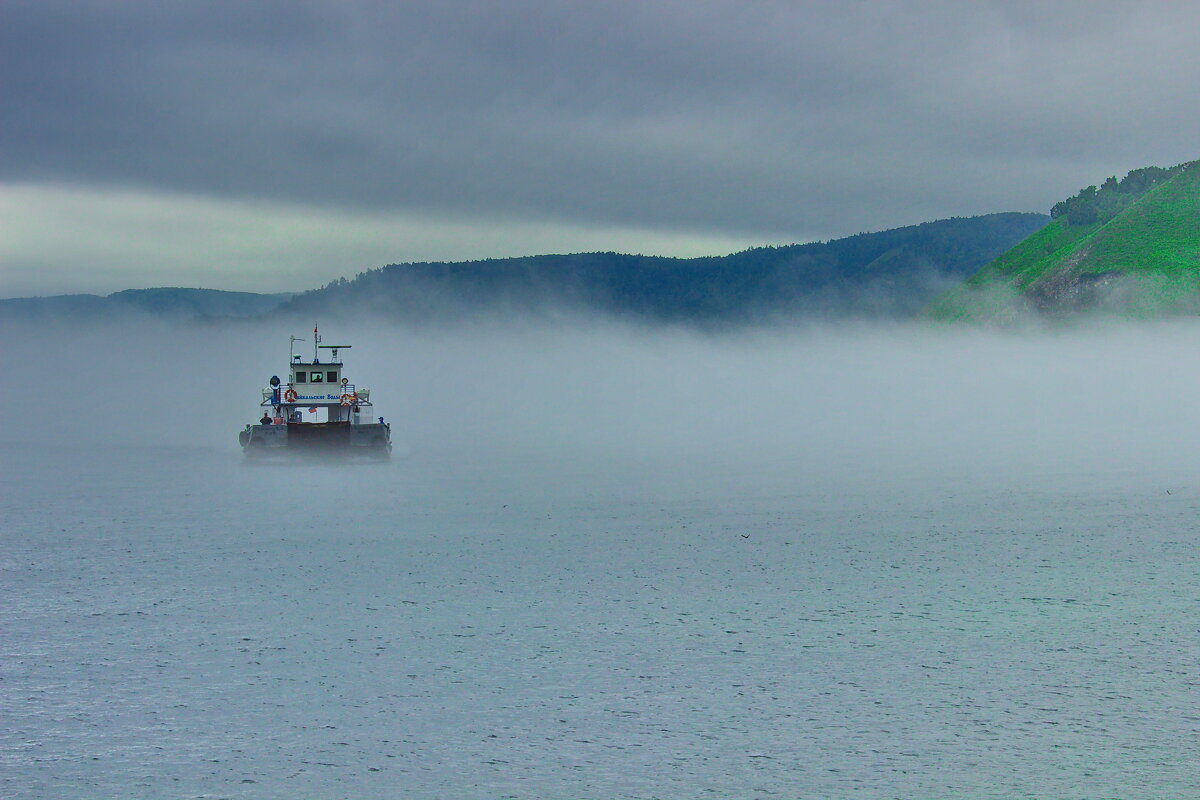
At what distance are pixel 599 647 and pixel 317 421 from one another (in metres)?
67.1

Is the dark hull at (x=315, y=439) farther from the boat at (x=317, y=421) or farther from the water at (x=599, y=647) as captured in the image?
the water at (x=599, y=647)

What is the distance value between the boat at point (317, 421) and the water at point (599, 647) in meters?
24.2

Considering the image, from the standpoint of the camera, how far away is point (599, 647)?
101 feet

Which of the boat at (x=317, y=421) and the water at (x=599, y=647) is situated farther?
the boat at (x=317, y=421)

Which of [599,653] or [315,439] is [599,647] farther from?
[315,439]

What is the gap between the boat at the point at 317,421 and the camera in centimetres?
8938

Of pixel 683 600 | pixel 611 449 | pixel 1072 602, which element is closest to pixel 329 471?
pixel 611 449

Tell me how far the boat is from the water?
24.2m

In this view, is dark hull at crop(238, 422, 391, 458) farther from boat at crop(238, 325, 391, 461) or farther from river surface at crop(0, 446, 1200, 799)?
river surface at crop(0, 446, 1200, 799)

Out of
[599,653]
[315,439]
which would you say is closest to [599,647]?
[599,653]

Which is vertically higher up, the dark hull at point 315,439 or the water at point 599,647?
the dark hull at point 315,439

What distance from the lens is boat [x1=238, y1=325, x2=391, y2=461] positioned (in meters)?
89.4

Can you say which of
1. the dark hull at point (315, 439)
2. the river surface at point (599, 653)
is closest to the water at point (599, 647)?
the river surface at point (599, 653)

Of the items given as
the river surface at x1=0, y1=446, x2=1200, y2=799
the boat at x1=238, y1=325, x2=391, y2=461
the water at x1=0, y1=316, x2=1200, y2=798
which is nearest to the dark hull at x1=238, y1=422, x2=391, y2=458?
the boat at x1=238, y1=325, x2=391, y2=461
